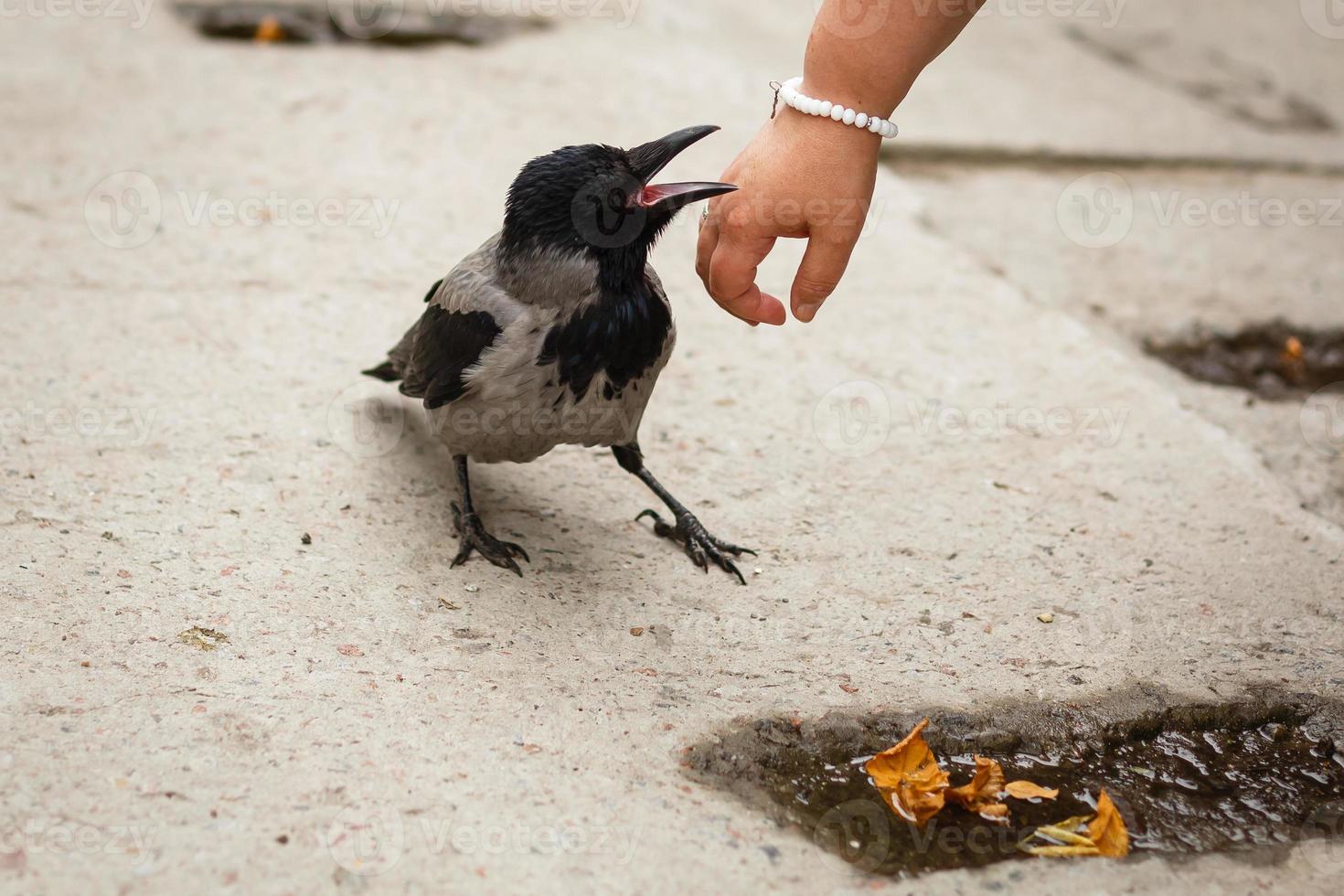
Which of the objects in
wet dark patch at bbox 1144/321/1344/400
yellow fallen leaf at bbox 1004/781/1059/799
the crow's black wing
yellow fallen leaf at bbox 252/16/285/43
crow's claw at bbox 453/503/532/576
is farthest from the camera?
yellow fallen leaf at bbox 252/16/285/43

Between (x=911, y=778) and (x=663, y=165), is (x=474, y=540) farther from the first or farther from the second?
(x=911, y=778)

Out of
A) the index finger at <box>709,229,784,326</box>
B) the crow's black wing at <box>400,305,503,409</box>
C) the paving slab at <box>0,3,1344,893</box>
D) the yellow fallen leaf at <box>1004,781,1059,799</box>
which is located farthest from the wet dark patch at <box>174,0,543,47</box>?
the yellow fallen leaf at <box>1004,781,1059,799</box>

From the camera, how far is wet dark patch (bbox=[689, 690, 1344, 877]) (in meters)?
2.31

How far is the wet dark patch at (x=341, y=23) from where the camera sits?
6383mm

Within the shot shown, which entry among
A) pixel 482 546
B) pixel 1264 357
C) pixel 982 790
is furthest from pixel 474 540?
pixel 1264 357

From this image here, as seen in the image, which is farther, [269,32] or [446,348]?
[269,32]

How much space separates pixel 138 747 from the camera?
230 centimetres

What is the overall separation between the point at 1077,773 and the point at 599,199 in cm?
174

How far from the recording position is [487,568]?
3.16 m

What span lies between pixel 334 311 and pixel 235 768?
2279mm

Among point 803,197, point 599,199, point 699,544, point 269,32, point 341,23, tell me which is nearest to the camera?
point 803,197

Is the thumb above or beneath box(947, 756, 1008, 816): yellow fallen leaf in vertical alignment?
above

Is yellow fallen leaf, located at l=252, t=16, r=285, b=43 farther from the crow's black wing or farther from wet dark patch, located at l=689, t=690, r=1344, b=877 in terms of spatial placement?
wet dark patch, located at l=689, t=690, r=1344, b=877

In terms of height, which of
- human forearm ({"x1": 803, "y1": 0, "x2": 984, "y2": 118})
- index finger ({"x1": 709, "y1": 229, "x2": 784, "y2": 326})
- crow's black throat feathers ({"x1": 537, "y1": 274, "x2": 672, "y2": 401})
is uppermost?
human forearm ({"x1": 803, "y1": 0, "x2": 984, "y2": 118})
